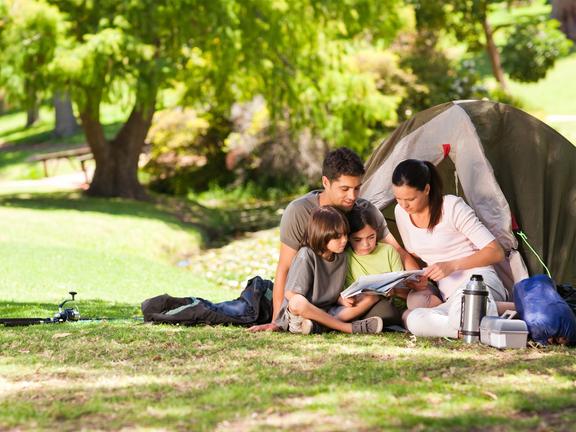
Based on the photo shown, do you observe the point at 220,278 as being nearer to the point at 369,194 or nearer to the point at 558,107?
the point at 369,194

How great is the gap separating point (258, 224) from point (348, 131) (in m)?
3.26

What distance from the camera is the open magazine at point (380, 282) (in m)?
6.80

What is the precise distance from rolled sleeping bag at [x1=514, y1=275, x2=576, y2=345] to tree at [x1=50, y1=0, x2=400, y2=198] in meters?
11.3

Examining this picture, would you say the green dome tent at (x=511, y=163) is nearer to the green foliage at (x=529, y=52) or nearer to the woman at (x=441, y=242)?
the woman at (x=441, y=242)

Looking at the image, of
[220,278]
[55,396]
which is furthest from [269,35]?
[55,396]

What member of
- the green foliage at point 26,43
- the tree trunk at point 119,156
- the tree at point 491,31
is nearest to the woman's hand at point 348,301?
the green foliage at point 26,43

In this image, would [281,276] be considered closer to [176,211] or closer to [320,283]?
[320,283]

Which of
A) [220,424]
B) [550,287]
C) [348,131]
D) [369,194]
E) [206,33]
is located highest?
[206,33]

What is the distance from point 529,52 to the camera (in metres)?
28.7

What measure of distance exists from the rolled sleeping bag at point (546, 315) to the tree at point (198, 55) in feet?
37.2

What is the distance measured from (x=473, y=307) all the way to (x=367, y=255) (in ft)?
3.28

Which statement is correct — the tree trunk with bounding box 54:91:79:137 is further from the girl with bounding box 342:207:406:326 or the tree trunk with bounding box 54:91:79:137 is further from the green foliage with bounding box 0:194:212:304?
the girl with bounding box 342:207:406:326

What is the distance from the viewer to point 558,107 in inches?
1276

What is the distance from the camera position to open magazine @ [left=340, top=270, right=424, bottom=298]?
268 inches
